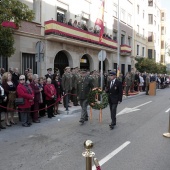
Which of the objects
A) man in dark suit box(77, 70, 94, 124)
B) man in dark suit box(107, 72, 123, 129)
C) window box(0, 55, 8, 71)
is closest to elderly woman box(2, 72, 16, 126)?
man in dark suit box(77, 70, 94, 124)

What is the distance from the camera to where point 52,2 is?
1856 centimetres

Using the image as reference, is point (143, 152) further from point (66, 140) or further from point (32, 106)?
point (32, 106)

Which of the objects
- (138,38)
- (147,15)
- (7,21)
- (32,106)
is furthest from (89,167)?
(147,15)

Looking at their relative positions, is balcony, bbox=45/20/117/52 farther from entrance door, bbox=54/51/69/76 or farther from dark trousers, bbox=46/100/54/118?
dark trousers, bbox=46/100/54/118

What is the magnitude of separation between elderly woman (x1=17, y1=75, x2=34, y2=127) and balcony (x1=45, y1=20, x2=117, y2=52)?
10.00 m

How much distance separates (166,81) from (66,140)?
89.2 feet

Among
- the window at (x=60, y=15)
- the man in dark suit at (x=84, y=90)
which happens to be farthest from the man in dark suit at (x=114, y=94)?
the window at (x=60, y=15)

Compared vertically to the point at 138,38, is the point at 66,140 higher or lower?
lower

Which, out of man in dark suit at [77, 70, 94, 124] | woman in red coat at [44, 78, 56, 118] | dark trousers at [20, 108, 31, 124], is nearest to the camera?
dark trousers at [20, 108, 31, 124]

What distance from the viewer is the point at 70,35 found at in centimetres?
1892

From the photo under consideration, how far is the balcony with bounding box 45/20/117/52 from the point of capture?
17562mm

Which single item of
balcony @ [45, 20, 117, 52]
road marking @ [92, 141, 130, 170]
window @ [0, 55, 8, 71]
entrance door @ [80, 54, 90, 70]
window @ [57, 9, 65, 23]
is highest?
window @ [57, 9, 65, 23]

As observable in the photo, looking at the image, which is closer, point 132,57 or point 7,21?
point 7,21

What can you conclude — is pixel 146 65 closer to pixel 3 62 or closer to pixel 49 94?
pixel 3 62
